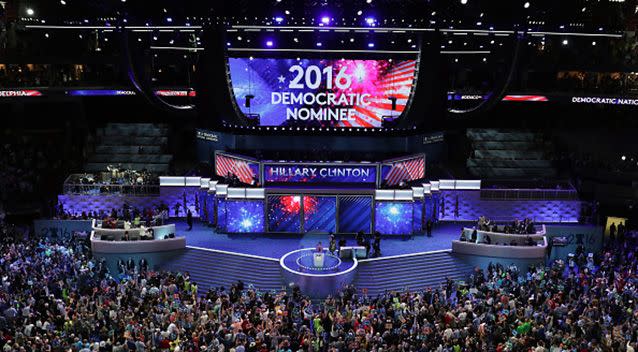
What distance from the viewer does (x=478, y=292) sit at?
23625 mm

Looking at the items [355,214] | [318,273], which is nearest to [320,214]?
[355,214]

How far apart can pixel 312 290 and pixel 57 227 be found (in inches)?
573

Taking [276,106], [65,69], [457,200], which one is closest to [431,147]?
[457,200]

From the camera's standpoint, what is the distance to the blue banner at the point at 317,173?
105 ft

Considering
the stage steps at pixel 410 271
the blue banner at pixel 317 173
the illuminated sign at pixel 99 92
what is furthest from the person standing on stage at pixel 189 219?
the illuminated sign at pixel 99 92

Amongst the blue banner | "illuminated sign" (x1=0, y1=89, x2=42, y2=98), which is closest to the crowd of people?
the blue banner

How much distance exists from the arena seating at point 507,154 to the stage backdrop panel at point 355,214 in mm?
9782

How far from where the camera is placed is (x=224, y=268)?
91.4ft

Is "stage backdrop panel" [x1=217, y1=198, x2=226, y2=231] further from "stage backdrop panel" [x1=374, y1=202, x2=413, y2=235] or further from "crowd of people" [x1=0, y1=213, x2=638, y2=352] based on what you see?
"stage backdrop panel" [x1=374, y1=202, x2=413, y2=235]

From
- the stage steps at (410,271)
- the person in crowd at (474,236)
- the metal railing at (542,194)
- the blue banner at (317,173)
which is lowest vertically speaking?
the stage steps at (410,271)

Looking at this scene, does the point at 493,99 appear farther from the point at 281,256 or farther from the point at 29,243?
the point at 29,243

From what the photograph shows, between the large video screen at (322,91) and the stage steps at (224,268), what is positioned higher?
the large video screen at (322,91)

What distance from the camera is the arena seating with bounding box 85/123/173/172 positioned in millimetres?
38125

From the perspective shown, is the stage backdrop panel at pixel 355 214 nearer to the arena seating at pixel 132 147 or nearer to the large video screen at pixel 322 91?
the large video screen at pixel 322 91
